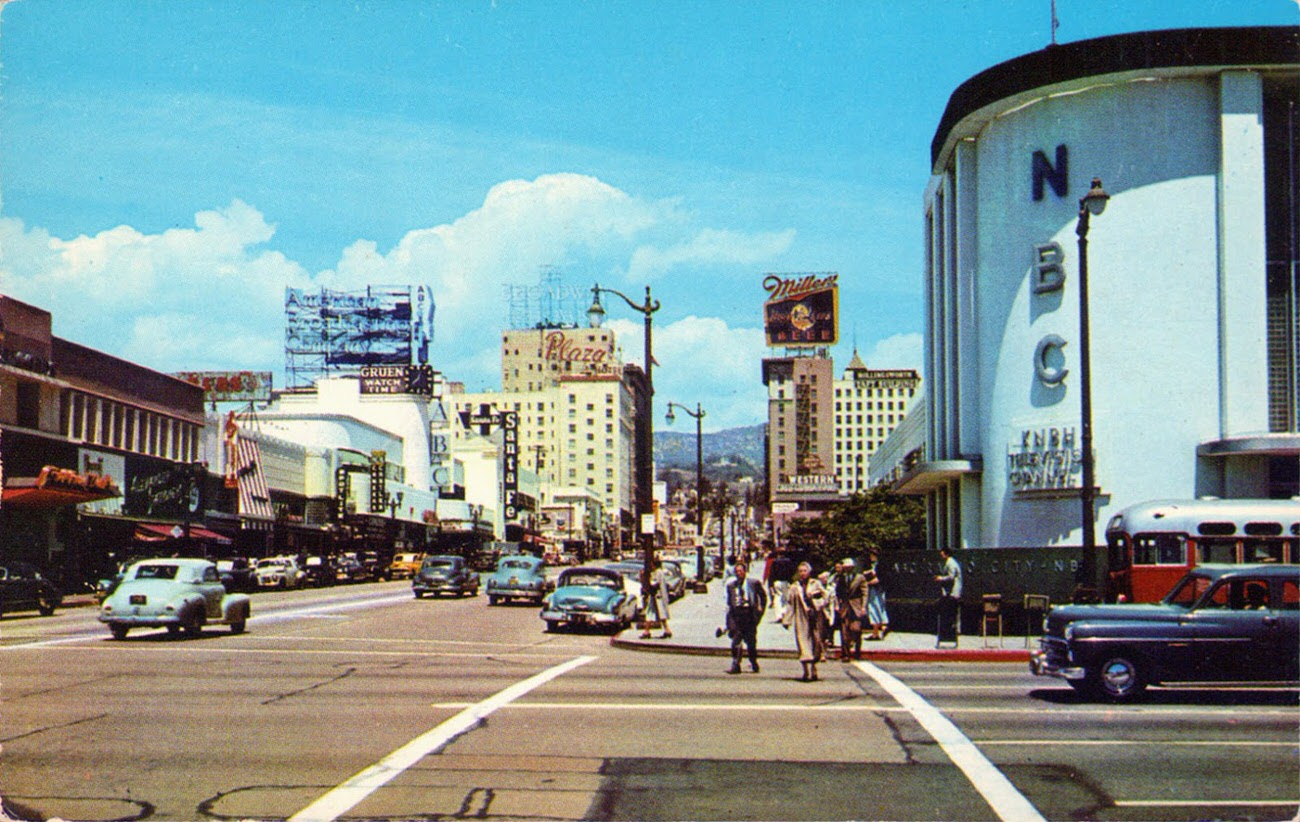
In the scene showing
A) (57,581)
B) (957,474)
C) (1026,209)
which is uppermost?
(1026,209)

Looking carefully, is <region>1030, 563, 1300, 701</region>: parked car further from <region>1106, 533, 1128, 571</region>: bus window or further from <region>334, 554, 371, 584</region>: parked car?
<region>334, 554, 371, 584</region>: parked car

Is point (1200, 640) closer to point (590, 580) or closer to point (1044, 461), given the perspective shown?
point (590, 580)

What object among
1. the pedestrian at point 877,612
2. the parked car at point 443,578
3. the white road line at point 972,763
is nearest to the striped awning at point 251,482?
the parked car at point 443,578

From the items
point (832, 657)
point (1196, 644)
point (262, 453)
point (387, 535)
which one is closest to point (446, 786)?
point (1196, 644)

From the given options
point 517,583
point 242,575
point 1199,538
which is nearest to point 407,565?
point 242,575

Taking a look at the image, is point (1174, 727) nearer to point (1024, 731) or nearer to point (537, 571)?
point (1024, 731)

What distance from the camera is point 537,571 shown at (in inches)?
1726

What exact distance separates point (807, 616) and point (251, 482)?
2229 inches

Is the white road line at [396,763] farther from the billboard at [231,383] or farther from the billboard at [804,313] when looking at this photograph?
the billboard at [804,313]

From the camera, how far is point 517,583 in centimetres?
4228

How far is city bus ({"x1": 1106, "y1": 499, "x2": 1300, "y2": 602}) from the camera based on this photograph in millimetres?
25203

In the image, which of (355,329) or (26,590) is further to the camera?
(355,329)

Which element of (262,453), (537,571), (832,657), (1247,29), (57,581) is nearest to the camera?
(832,657)

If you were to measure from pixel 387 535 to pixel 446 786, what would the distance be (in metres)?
84.9
